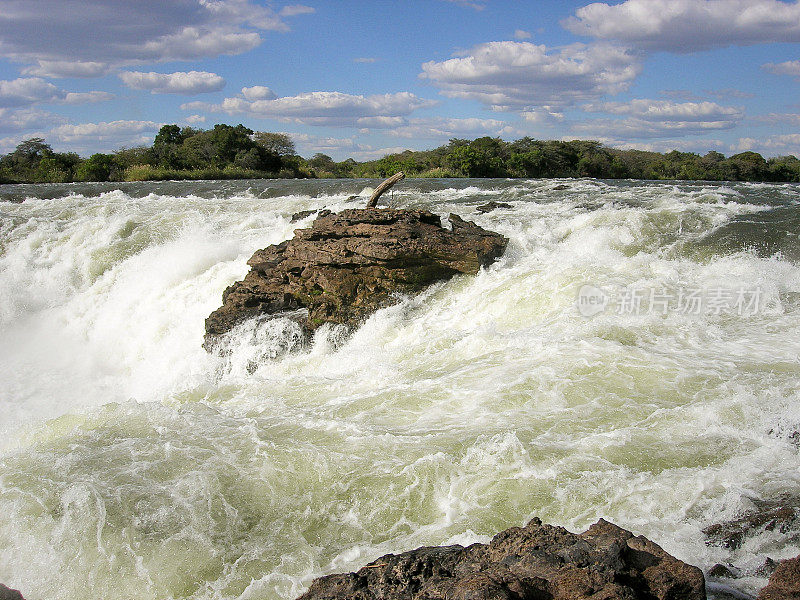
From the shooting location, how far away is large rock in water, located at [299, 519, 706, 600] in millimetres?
1920

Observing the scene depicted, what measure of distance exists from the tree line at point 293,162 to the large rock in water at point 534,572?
35.8m

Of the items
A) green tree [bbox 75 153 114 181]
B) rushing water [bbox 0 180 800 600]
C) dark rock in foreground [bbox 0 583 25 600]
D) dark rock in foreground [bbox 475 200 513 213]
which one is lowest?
dark rock in foreground [bbox 0 583 25 600]

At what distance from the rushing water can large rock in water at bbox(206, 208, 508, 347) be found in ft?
0.84

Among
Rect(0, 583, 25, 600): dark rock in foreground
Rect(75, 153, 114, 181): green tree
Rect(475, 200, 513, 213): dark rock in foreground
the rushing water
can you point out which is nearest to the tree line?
Rect(75, 153, 114, 181): green tree

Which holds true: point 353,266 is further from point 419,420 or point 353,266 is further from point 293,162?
point 293,162

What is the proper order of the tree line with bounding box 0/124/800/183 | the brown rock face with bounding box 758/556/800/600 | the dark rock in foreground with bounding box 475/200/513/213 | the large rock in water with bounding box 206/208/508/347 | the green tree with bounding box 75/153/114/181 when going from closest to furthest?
the brown rock face with bounding box 758/556/800/600 → the large rock in water with bounding box 206/208/508/347 → the dark rock in foreground with bounding box 475/200/513/213 → the green tree with bounding box 75/153/114/181 → the tree line with bounding box 0/124/800/183

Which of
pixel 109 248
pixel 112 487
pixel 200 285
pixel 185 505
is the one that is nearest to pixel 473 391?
pixel 185 505

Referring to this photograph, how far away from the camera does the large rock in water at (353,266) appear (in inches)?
302

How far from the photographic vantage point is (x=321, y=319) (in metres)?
7.69

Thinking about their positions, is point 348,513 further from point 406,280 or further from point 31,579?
point 406,280

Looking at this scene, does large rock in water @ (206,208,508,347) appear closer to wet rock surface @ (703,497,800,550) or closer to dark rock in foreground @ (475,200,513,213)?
dark rock in foreground @ (475,200,513,213)

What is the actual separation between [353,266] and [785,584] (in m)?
6.28

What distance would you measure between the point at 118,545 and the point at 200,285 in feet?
22.9

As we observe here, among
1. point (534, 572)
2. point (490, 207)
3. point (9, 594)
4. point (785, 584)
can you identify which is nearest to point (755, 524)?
point (785, 584)
